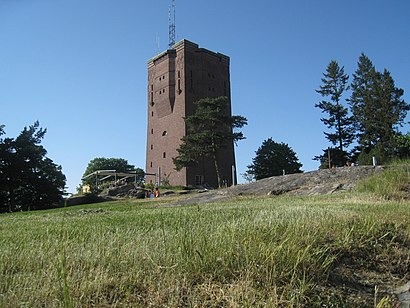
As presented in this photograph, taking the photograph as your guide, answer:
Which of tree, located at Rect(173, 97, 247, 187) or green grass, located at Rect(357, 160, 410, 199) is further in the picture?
tree, located at Rect(173, 97, 247, 187)

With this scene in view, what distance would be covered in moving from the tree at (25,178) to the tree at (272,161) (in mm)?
34945

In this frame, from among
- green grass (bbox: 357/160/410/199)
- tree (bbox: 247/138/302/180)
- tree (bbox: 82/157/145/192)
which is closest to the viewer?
green grass (bbox: 357/160/410/199)

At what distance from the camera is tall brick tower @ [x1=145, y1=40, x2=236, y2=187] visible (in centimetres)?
5100

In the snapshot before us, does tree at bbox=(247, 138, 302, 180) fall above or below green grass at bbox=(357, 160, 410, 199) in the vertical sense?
above

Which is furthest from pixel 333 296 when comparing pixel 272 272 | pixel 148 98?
pixel 148 98

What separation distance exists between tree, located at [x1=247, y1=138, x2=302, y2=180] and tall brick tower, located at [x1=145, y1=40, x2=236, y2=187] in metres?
8.28

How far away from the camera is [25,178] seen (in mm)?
30984

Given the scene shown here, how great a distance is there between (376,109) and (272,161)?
1974 centimetres

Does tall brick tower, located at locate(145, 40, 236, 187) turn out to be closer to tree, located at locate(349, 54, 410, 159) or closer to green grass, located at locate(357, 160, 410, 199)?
tree, located at locate(349, 54, 410, 159)

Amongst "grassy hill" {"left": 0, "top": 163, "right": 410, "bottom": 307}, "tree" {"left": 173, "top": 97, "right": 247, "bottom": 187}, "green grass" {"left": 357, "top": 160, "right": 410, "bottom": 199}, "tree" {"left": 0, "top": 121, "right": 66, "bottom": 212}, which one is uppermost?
"tree" {"left": 173, "top": 97, "right": 247, "bottom": 187}

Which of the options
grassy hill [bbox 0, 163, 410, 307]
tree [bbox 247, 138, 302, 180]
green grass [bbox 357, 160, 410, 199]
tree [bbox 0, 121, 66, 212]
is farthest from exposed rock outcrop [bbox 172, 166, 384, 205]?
tree [bbox 247, 138, 302, 180]

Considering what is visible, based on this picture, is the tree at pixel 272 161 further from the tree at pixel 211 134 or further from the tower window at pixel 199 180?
the tree at pixel 211 134

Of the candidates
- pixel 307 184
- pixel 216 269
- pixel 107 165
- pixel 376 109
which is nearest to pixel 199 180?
pixel 376 109

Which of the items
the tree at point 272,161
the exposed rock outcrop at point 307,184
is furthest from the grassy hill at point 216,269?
the tree at point 272,161
